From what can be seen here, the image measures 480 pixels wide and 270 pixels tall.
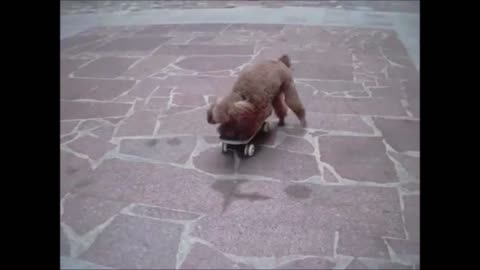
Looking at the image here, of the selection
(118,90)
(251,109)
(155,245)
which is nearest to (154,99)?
(118,90)

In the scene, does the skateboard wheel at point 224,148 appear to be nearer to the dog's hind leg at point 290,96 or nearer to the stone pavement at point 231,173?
the stone pavement at point 231,173

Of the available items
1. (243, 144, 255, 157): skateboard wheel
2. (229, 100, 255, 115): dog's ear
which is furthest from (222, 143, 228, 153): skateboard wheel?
(229, 100, 255, 115): dog's ear

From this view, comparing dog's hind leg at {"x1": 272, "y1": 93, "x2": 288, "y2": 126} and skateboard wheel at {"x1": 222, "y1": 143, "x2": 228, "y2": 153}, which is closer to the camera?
skateboard wheel at {"x1": 222, "y1": 143, "x2": 228, "y2": 153}

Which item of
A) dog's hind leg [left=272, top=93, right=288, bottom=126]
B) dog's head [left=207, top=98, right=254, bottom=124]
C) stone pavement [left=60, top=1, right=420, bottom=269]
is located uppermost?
dog's head [left=207, top=98, right=254, bottom=124]

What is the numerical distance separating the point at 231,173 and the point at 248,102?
0.59m

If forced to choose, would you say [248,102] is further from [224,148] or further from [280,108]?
[280,108]

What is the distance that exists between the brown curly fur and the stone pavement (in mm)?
286

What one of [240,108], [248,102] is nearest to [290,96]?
[248,102]

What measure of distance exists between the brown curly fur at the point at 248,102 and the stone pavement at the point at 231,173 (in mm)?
286

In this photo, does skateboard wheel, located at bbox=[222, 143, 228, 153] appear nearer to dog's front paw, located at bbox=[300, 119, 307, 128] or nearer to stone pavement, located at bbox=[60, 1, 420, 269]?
stone pavement, located at bbox=[60, 1, 420, 269]

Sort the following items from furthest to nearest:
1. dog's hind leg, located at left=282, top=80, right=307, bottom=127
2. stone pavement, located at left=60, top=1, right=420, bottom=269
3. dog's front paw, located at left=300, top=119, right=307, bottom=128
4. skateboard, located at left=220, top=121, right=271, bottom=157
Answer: dog's front paw, located at left=300, top=119, right=307, bottom=128 < dog's hind leg, located at left=282, top=80, right=307, bottom=127 < skateboard, located at left=220, top=121, right=271, bottom=157 < stone pavement, located at left=60, top=1, right=420, bottom=269

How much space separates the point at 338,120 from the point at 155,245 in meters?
2.44

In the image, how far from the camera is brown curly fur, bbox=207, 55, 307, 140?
338 centimetres
